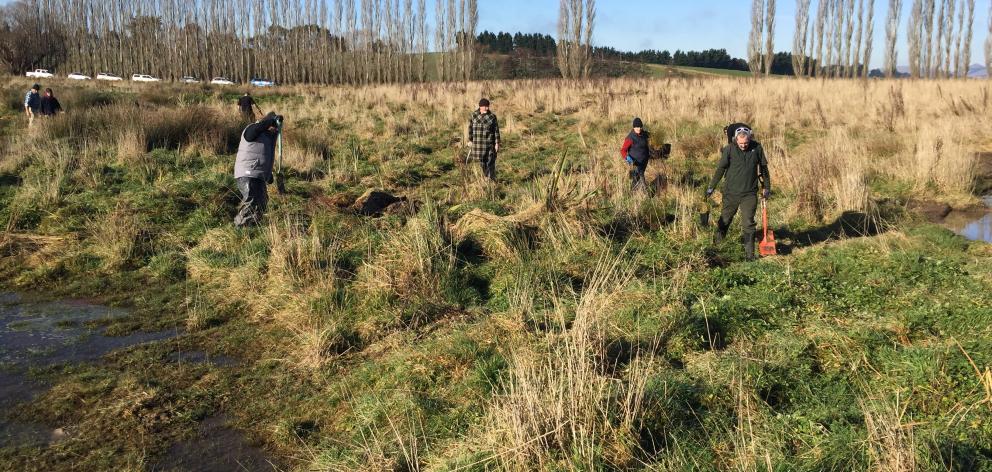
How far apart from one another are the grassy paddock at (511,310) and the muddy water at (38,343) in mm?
185

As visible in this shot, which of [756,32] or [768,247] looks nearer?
[768,247]

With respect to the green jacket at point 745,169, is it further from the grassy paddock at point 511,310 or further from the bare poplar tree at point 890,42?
the bare poplar tree at point 890,42

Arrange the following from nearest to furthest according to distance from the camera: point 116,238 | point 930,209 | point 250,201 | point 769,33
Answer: point 116,238
point 250,201
point 930,209
point 769,33

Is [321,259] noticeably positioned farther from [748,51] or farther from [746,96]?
[748,51]

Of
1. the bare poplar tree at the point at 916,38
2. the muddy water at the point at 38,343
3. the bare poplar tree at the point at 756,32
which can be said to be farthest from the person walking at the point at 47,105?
the bare poplar tree at the point at 916,38

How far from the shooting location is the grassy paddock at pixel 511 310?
11.9 feet

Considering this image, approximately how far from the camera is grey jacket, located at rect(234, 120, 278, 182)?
8453 mm

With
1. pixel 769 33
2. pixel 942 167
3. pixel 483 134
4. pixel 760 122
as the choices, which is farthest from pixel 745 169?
pixel 769 33

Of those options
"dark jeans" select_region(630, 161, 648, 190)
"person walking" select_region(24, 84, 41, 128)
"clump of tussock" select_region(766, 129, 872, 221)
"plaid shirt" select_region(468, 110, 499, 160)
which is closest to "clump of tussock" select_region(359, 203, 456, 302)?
"plaid shirt" select_region(468, 110, 499, 160)

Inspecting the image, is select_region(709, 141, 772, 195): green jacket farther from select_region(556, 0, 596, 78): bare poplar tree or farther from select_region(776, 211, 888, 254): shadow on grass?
select_region(556, 0, 596, 78): bare poplar tree

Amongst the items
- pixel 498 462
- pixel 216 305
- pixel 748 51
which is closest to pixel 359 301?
pixel 216 305

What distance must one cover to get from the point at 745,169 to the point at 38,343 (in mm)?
7194

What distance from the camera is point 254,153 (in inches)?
337

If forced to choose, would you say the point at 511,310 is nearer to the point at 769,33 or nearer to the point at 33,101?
the point at 33,101
